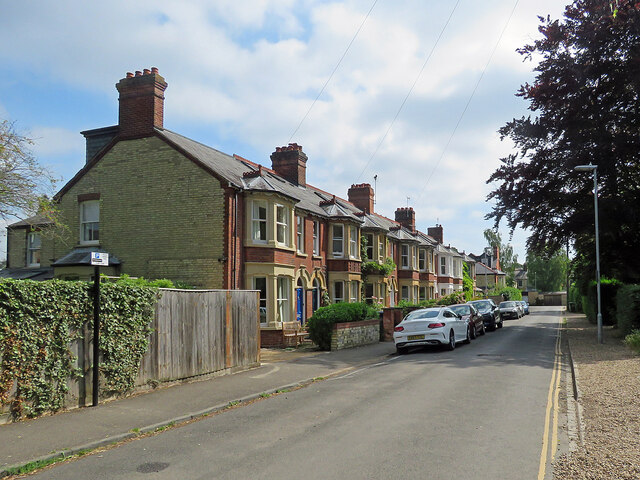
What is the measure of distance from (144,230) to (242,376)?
10717 millimetres

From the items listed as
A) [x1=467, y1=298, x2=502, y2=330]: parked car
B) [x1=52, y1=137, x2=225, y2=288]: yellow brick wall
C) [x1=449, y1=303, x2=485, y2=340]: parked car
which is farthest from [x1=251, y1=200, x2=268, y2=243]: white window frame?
[x1=467, y1=298, x2=502, y2=330]: parked car

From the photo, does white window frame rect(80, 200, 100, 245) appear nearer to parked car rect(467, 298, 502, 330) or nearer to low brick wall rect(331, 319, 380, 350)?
low brick wall rect(331, 319, 380, 350)

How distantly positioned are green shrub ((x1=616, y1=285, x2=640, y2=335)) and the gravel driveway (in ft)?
13.7

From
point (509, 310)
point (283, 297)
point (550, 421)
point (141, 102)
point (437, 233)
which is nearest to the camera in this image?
point (550, 421)

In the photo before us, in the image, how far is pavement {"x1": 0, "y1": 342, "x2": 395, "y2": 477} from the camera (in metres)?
6.75

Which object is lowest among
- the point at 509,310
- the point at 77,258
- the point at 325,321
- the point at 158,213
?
the point at 509,310

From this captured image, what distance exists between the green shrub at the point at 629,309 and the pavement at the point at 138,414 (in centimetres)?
1047

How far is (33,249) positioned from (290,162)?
1355 centimetres

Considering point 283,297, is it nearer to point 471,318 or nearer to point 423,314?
point 423,314

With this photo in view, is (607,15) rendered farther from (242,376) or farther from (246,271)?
(242,376)

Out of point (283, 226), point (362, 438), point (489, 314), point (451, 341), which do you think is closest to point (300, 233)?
point (283, 226)

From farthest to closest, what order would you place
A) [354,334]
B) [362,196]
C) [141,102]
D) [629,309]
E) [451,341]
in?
1. [362,196]
2. [141,102]
3. [354,334]
4. [629,309]
5. [451,341]

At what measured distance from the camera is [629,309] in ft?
62.1

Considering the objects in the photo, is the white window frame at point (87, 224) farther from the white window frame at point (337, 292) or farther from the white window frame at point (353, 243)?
the white window frame at point (353, 243)
